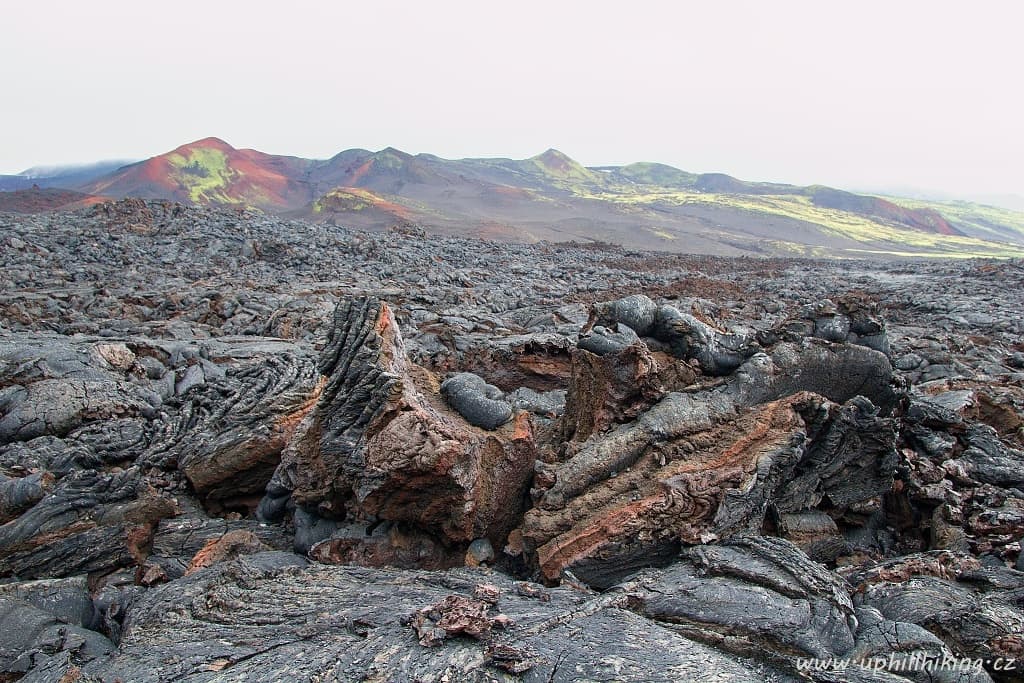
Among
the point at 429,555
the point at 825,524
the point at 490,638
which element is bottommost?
the point at 429,555

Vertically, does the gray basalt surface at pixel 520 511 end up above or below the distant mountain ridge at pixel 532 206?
below

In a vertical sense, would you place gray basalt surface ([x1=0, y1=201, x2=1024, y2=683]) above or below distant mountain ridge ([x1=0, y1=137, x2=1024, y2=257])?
below

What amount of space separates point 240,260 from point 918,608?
29955 mm

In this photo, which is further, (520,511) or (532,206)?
(532,206)

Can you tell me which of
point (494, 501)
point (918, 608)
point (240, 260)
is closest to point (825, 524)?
point (918, 608)

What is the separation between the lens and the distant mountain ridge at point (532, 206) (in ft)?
210

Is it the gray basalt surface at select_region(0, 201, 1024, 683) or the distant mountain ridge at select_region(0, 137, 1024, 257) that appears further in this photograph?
the distant mountain ridge at select_region(0, 137, 1024, 257)

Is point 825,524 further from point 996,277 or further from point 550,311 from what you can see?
point 996,277

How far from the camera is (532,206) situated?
91375mm

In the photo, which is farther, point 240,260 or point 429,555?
point 240,260

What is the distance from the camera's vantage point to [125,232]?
31.9 m

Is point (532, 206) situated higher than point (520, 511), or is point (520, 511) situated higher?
point (532, 206)

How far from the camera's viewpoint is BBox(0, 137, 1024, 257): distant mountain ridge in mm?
63875

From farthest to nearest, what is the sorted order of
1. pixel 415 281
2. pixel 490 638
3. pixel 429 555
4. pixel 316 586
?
pixel 415 281
pixel 429 555
pixel 316 586
pixel 490 638
